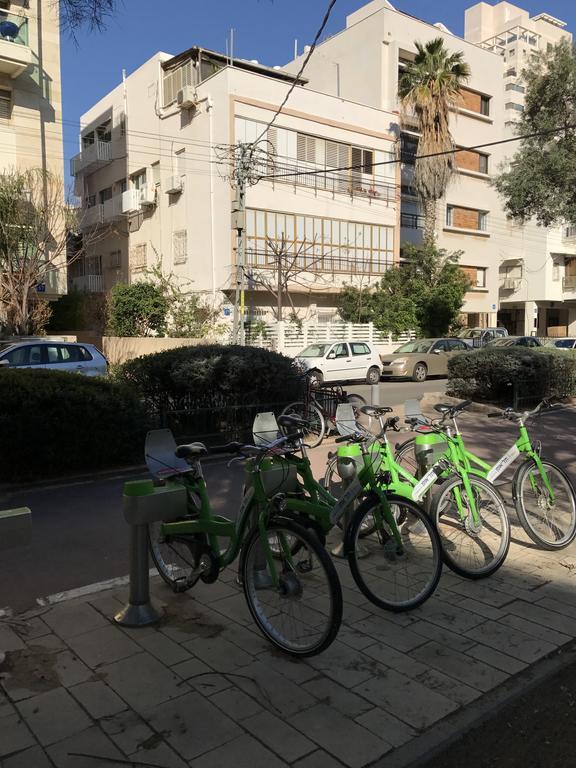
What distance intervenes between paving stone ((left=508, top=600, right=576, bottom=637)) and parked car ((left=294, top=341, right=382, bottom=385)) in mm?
15729

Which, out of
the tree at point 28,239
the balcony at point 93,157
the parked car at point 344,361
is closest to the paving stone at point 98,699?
the parked car at point 344,361

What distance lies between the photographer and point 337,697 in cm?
307

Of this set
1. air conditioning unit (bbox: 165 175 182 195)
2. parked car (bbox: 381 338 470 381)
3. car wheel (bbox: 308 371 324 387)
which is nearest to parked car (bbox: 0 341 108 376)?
car wheel (bbox: 308 371 324 387)

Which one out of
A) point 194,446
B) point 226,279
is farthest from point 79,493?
point 226,279

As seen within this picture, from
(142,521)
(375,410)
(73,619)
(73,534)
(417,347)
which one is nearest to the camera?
(142,521)

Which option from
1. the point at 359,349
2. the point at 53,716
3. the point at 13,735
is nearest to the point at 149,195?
the point at 359,349

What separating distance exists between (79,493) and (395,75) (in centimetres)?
3318

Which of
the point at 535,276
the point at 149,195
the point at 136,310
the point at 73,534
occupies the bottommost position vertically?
the point at 73,534

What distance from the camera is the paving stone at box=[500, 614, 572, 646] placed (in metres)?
3.67

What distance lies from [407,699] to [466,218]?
3815cm

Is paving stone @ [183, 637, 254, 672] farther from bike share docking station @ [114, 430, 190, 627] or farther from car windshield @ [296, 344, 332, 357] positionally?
car windshield @ [296, 344, 332, 357]

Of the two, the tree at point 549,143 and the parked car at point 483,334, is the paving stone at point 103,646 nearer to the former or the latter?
the tree at point 549,143

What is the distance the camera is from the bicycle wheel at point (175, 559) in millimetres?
4066

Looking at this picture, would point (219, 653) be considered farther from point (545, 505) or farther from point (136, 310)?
point (136, 310)
